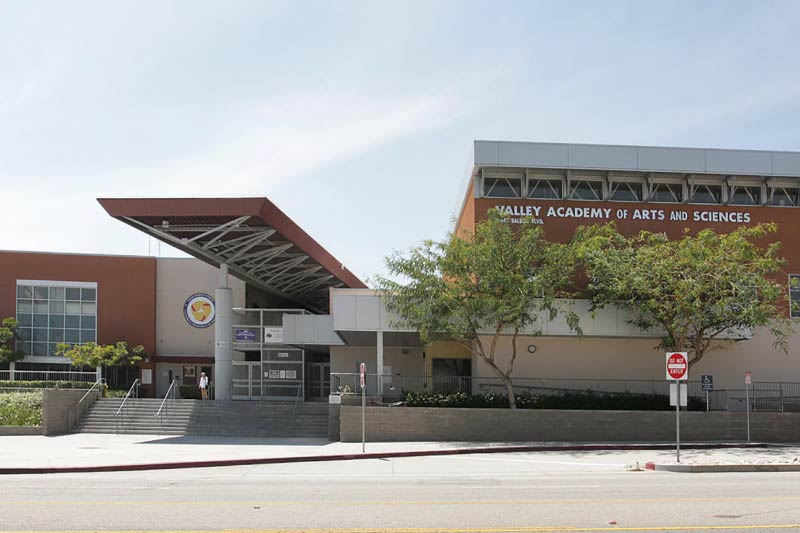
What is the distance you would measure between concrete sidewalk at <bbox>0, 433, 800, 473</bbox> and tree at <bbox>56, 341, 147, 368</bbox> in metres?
12.9

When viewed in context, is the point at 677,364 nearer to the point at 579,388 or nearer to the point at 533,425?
Answer: the point at 533,425

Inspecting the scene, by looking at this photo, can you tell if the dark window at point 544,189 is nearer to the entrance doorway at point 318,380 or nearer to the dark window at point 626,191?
the dark window at point 626,191

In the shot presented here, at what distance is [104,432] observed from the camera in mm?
31422

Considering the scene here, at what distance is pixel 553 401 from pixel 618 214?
9356mm

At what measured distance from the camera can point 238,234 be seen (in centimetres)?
3294

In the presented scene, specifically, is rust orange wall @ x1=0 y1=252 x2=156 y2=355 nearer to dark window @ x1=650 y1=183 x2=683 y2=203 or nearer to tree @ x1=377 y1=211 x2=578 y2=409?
tree @ x1=377 y1=211 x2=578 y2=409

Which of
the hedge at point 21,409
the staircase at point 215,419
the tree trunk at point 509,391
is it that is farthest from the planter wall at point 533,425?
the hedge at point 21,409

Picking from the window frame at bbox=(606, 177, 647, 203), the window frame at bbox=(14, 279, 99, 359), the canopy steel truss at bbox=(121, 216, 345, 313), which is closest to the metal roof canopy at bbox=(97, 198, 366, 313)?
the canopy steel truss at bbox=(121, 216, 345, 313)

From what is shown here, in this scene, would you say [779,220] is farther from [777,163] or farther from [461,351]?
[461,351]

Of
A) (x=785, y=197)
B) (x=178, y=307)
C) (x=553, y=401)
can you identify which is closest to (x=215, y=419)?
(x=553, y=401)

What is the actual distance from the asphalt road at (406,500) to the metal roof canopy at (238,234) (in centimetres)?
1136

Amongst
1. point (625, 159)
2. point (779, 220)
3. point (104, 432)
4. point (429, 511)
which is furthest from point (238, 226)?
point (779, 220)

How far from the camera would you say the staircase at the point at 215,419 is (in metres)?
30.0

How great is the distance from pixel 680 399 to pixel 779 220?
16.5 metres
